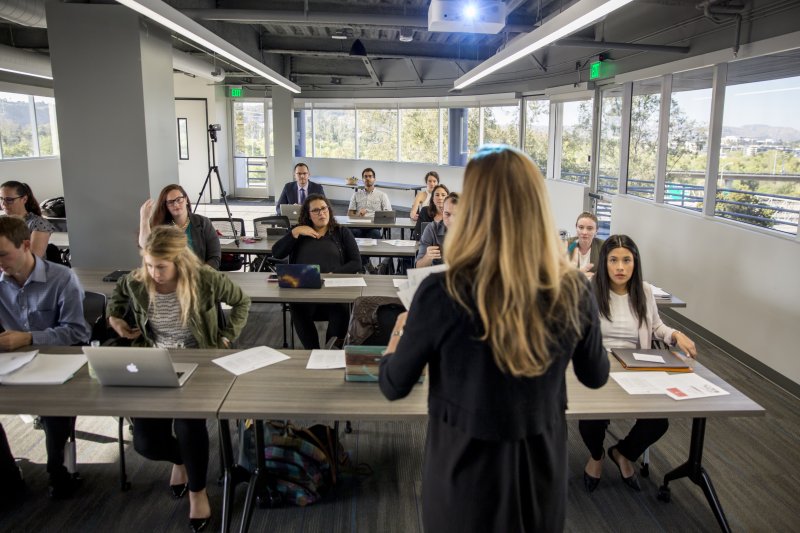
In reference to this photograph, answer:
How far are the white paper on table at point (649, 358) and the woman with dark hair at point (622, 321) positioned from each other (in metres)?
0.32

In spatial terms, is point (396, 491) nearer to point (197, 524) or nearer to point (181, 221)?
point (197, 524)

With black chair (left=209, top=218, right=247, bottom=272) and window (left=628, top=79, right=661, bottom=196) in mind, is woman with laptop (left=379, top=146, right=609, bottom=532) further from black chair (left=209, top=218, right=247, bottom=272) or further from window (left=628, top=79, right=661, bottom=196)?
window (left=628, top=79, right=661, bottom=196)

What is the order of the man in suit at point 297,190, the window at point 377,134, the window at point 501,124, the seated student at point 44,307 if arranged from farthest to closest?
the window at point 377,134
the window at point 501,124
the man in suit at point 297,190
the seated student at point 44,307

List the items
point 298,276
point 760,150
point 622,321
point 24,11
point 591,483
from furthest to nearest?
1. point 24,11
2. point 760,150
3. point 298,276
4. point 622,321
5. point 591,483

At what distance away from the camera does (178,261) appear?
2.86 meters

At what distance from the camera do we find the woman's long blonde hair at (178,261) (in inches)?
110

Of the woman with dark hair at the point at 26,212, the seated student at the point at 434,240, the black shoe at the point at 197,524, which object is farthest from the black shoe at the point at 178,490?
the woman with dark hair at the point at 26,212

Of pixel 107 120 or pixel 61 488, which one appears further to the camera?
pixel 107 120

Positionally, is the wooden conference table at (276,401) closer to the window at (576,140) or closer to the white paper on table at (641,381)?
the white paper on table at (641,381)

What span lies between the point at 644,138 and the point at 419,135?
7539 millimetres

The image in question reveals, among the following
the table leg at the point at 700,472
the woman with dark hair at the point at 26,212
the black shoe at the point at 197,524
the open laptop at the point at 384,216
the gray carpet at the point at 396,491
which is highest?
the woman with dark hair at the point at 26,212

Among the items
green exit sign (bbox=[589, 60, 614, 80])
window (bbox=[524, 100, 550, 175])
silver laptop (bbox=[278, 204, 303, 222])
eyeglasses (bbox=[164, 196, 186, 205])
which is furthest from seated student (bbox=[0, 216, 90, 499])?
window (bbox=[524, 100, 550, 175])

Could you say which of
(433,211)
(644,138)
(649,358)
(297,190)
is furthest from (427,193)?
(649,358)

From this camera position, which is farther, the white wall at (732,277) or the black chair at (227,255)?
the black chair at (227,255)
